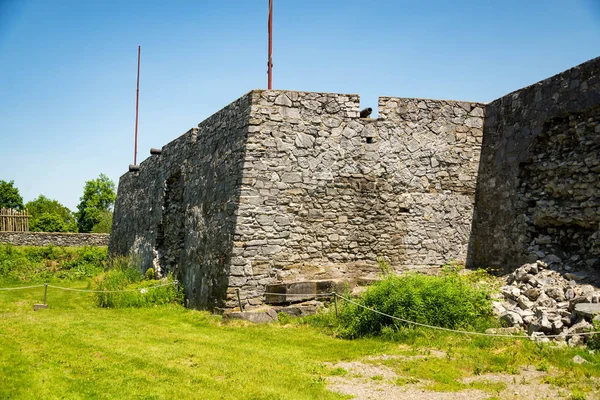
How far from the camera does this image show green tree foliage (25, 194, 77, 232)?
160 feet

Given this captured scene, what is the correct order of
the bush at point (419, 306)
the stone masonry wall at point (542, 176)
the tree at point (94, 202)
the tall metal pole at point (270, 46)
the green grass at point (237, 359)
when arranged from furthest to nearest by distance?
the tree at point (94, 202)
the tall metal pole at point (270, 46)
the stone masonry wall at point (542, 176)
the bush at point (419, 306)
the green grass at point (237, 359)

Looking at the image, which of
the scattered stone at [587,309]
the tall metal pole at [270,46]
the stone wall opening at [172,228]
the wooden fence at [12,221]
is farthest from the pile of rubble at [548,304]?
the wooden fence at [12,221]

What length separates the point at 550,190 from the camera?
11.2m

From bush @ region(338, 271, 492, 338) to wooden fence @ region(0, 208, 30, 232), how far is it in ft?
98.1

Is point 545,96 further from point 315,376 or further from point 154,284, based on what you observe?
point 154,284

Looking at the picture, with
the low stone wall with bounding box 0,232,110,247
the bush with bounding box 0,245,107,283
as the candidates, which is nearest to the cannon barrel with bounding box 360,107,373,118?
the bush with bounding box 0,245,107,283

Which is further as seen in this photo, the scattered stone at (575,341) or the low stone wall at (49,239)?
the low stone wall at (49,239)

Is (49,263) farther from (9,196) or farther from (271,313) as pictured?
(9,196)

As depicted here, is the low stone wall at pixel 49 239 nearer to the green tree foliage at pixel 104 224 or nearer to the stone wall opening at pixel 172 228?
the green tree foliage at pixel 104 224

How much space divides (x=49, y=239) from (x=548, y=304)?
29.1 meters

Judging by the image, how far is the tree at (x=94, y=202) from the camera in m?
57.8

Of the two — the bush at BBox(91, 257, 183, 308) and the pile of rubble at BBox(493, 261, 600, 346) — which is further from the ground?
the pile of rubble at BBox(493, 261, 600, 346)

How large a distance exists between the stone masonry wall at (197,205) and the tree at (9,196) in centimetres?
4468

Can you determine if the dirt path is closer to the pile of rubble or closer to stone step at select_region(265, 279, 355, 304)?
the pile of rubble
